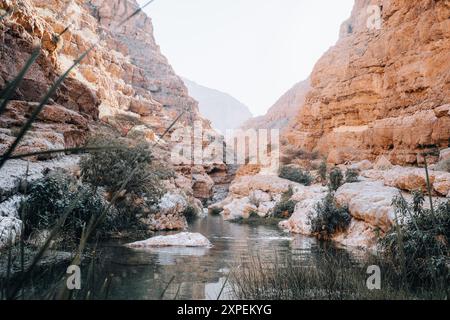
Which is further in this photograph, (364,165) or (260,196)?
(260,196)

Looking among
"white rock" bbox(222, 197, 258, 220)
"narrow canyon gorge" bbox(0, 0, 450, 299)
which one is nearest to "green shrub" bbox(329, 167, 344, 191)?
"narrow canyon gorge" bbox(0, 0, 450, 299)

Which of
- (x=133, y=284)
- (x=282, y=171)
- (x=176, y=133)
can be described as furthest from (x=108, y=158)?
(x=176, y=133)

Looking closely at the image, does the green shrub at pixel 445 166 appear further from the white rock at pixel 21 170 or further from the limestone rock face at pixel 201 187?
the limestone rock face at pixel 201 187

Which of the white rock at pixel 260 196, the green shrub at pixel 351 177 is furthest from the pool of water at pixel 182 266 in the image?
the white rock at pixel 260 196

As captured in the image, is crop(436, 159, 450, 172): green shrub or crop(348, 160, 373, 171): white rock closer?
crop(436, 159, 450, 172): green shrub

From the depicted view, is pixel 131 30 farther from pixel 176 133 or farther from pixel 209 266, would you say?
pixel 209 266

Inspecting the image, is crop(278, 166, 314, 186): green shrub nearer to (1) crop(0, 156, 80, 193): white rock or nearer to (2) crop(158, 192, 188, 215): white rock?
(2) crop(158, 192, 188, 215): white rock

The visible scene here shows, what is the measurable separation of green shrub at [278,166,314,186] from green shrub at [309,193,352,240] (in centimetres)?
1573

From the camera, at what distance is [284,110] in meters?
84.0

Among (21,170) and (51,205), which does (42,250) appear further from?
(21,170)

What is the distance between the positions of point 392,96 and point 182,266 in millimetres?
26786

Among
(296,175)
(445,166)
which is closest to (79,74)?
(296,175)

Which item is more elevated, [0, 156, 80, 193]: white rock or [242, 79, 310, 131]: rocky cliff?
[242, 79, 310, 131]: rocky cliff

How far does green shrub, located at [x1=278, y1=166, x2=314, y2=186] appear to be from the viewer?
31.1 m
